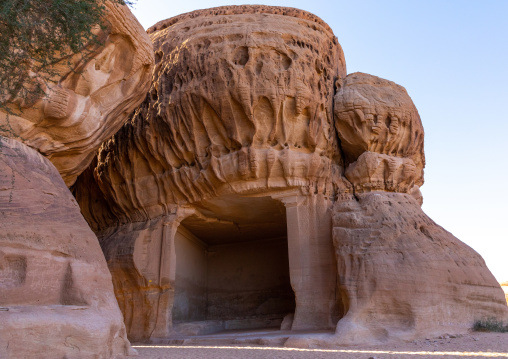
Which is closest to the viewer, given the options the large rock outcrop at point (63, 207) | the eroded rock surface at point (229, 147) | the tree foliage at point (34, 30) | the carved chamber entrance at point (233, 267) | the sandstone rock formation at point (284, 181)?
the large rock outcrop at point (63, 207)

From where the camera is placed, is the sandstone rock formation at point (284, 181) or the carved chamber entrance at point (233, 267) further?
the carved chamber entrance at point (233, 267)

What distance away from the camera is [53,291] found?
19.7 feet

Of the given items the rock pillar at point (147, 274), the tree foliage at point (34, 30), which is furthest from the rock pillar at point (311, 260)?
the tree foliage at point (34, 30)

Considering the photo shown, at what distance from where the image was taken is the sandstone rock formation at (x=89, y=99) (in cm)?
765

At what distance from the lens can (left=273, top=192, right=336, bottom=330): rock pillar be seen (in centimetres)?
916

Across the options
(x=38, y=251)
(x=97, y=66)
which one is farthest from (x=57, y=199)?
(x=97, y=66)

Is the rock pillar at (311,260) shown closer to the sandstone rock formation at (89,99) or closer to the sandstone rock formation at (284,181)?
the sandstone rock formation at (284,181)

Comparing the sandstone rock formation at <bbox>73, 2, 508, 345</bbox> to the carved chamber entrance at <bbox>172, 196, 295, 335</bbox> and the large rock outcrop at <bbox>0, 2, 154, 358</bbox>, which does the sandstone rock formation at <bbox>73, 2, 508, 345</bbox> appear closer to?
the carved chamber entrance at <bbox>172, 196, 295, 335</bbox>

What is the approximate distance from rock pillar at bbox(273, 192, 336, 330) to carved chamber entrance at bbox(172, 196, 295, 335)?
1.15m

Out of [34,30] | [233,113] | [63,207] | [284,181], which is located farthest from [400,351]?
[34,30]

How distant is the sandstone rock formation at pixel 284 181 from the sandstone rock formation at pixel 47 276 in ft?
12.7

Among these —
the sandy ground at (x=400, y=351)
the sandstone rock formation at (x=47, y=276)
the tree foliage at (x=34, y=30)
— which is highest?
the tree foliage at (x=34, y=30)

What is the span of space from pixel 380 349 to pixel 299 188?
404cm

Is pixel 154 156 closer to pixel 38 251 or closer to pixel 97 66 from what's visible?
pixel 97 66
